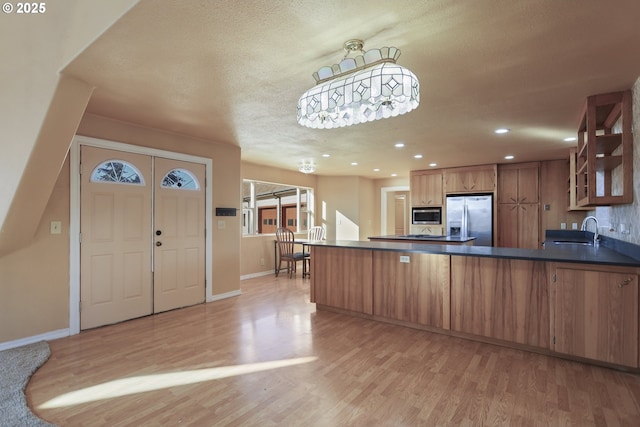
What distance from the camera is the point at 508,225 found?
20.6ft

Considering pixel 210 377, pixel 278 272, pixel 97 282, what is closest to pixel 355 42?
pixel 210 377

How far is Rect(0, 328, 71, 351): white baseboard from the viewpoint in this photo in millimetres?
2924

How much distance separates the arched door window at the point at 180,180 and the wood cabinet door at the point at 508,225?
563cm

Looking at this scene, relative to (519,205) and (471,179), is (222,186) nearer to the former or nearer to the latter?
(471,179)

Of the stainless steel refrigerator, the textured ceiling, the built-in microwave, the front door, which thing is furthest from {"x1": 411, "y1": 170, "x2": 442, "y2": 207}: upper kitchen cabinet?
the front door

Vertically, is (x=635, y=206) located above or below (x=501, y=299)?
above

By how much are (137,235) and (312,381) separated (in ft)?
9.14

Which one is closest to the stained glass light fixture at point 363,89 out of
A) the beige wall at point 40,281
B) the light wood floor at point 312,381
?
the light wood floor at point 312,381

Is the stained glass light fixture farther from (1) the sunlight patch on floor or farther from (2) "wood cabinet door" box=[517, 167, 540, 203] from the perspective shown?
(2) "wood cabinet door" box=[517, 167, 540, 203]

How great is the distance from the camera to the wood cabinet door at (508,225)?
6.23 meters

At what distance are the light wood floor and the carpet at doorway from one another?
0.07 metres

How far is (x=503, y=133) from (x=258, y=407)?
13.4 feet

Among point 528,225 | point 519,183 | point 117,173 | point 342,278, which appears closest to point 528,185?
point 519,183

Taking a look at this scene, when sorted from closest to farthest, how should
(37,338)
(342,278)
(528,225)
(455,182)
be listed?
(37,338) → (342,278) → (528,225) → (455,182)
